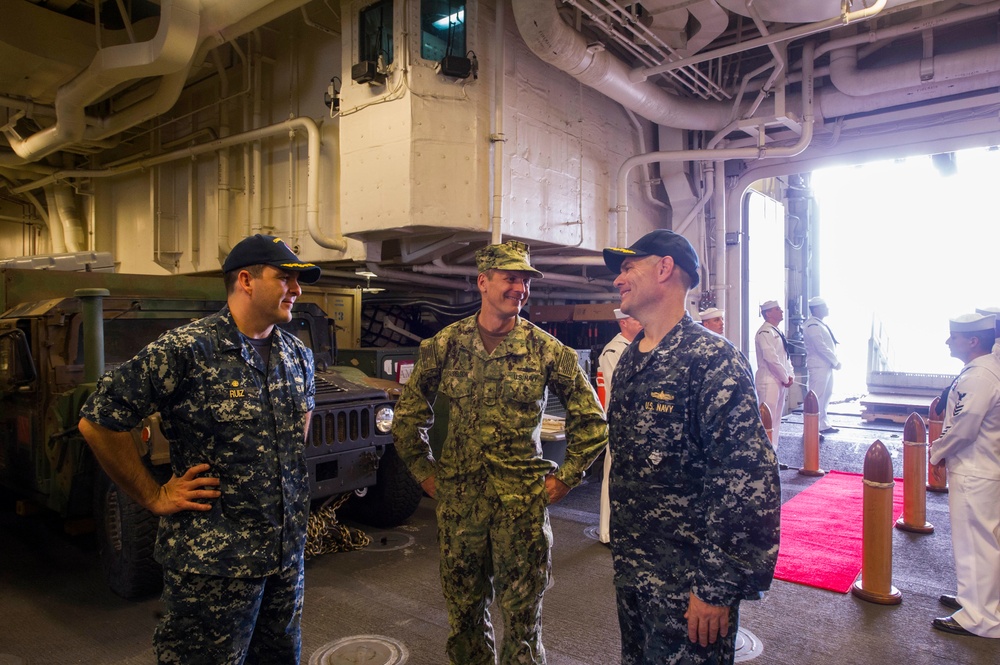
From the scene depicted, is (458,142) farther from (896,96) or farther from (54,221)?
(54,221)

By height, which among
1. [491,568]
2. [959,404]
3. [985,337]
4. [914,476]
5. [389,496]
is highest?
[985,337]

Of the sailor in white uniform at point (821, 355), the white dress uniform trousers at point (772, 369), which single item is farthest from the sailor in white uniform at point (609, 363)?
the sailor in white uniform at point (821, 355)

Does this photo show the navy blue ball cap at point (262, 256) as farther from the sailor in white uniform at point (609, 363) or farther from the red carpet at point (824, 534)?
the red carpet at point (824, 534)

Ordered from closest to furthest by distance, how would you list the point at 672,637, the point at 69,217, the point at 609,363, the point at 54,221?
the point at 672,637 < the point at 609,363 < the point at 69,217 < the point at 54,221

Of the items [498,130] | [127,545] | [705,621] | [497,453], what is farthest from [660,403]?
[498,130]

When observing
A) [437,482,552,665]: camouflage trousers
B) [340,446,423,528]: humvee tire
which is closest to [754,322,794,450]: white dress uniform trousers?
[340,446,423,528]: humvee tire

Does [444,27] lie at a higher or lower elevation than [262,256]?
higher

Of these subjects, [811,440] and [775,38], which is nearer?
[775,38]

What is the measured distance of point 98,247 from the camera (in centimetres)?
1066

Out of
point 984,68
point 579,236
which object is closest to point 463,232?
point 579,236

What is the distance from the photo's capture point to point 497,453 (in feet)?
8.66

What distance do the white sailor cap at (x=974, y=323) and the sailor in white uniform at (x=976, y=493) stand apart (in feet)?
0.53

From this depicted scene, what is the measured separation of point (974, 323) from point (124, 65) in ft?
24.0

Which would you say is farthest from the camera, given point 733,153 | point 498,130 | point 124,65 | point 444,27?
point 733,153
